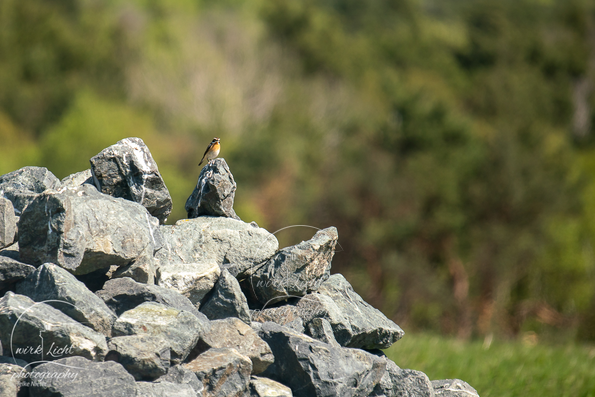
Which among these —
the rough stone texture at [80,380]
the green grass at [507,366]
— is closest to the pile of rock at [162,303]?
the rough stone texture at [80,380]

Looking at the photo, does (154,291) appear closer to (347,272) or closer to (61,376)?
(61,376)

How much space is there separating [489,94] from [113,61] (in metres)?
33.8

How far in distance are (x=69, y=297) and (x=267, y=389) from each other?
181cm

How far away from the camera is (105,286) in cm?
517

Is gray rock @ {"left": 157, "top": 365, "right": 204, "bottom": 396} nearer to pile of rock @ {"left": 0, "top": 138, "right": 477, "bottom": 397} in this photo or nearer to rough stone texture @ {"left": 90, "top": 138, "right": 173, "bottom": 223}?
pile of rock @ {"left": 0, "top": 138, "right": 477, "bottom": 397}

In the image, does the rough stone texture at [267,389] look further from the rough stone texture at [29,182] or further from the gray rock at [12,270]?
the rough stone texture at [29,182]

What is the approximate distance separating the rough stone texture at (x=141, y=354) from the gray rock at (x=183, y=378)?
0.24 ft

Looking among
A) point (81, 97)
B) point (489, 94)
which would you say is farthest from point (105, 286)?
point (489, 94)

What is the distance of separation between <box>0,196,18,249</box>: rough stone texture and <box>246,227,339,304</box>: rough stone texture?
2.36 metres

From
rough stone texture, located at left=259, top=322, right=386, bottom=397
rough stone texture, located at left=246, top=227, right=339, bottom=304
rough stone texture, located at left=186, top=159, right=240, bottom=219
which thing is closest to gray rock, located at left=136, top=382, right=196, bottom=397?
rough stone texture, located at left=259, top=322, right=386, bottom=397

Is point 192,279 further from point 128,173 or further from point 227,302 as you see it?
point 128,173

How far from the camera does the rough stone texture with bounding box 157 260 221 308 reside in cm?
552

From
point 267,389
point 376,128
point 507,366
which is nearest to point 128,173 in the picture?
point 267,389

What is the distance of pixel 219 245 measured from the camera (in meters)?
6.19
